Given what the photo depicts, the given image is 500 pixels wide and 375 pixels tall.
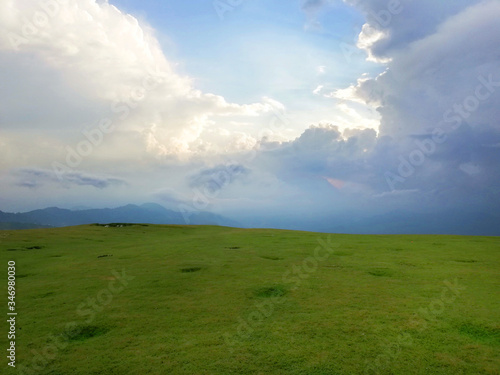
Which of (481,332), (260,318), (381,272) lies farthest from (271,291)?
(481,332)

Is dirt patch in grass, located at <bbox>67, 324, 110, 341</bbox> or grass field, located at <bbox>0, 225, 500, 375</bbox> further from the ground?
grass field, located at <bbox>0, 225, 500, 375</bbox>

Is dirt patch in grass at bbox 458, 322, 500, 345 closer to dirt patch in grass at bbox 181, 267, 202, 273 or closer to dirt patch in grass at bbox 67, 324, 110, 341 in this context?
dirt patch in grass at bbox 67, 324, 110, 341

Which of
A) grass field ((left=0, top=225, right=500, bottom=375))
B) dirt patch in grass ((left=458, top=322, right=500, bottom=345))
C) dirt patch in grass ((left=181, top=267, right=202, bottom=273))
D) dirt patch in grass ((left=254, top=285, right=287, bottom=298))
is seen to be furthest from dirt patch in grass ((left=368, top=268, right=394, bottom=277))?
dirt patch in grass ((left=181, top=267, right=202, bottom=273))

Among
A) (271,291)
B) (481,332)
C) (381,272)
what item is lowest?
(481,332)

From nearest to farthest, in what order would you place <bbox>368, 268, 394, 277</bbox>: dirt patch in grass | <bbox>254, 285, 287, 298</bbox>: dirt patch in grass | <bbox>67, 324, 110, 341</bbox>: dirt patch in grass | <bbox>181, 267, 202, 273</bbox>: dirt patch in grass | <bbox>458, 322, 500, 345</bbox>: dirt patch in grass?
1. <bbox>458, 322, 500, 345</bbox>: dirt patch in grass
2. <bbox>67, 324, 110, 341</bbox>: dirt patch in grass
3. <bbox>254, 285, 287, 298</bbox>: dirt patch in grass
4. <bbox>368, 268, 394, 277</bbox>: dirt patch in grass
5. <bbox>181, 267, 202, 273</bbox>: dirt patch in grass

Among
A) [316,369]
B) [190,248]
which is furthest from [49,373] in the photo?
[190,248]

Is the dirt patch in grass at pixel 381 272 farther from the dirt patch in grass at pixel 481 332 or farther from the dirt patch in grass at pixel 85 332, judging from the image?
the dirt patch in grass at pixel 85 332

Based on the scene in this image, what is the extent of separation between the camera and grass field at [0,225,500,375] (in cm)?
649

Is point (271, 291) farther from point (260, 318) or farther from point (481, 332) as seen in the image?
point (481, 332)

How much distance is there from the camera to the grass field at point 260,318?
6488 mm

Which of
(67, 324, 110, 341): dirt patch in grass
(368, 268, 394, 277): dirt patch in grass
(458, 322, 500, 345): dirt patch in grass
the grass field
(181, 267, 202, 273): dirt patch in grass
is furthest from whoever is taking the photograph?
(181, 267, 202, 273): dirt patch in grass

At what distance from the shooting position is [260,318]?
858 cm

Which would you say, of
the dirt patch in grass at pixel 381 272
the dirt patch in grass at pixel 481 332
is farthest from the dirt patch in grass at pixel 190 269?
the dirt patch in grass at pixel 481 332

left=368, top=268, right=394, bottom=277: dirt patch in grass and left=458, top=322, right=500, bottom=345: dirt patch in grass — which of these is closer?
left=458, top=322, right=500, bottom=345: dirt patch in grass
